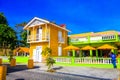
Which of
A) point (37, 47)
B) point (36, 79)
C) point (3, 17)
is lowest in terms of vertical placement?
point (36, 79)

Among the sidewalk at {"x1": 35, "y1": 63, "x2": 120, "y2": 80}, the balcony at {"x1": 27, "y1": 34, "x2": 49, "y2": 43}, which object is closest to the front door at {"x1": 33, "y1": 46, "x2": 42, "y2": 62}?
the balcony at {"x1": 27, "y1": 34, "x2": 49, "y2": 43}

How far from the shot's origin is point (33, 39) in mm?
32219

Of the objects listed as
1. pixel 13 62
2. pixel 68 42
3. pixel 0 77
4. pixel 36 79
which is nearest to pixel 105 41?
pixel 68 42

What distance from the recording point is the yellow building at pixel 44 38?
30.3 m

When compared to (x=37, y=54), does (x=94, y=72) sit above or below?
below

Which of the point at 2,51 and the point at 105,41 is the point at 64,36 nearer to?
the point at 105,41

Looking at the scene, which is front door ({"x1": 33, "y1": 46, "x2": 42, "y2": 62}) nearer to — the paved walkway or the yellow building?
the yellow building

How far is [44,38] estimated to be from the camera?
30.6 metres

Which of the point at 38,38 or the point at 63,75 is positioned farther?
the point at 38,38

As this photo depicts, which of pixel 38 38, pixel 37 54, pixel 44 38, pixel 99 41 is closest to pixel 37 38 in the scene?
pixel 38 38

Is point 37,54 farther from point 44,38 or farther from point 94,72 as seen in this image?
point 94,72

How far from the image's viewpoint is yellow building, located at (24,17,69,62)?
3033 centimetres

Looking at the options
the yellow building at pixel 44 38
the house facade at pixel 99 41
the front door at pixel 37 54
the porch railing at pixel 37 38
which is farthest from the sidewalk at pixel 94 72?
the front door at pixel 37 54

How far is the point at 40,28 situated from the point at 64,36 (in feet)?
16.6
